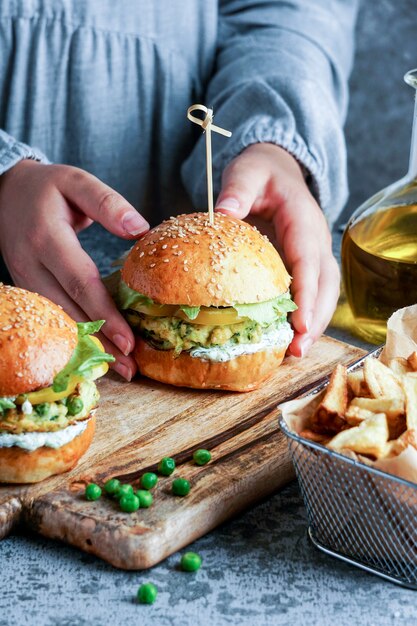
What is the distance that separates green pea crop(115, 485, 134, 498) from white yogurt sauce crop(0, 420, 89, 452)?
0.52 ft

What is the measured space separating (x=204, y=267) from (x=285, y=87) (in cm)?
106

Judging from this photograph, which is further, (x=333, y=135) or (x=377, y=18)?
(x=377, y=18)

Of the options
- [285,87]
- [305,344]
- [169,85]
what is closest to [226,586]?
[305,344]

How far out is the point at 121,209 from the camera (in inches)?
94.0

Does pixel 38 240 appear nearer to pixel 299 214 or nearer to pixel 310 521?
pixel 299 214

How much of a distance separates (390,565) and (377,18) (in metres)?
3.31

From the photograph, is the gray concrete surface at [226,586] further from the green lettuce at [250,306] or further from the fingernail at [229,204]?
the fingernail at [229,204]

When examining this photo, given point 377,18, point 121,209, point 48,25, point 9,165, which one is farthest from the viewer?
point 377,18

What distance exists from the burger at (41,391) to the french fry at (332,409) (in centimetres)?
50

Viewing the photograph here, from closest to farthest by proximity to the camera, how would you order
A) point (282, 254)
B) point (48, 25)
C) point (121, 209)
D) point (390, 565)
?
point (390, 565)
point (121, 209)
point (282, 254)
point (48, 25)

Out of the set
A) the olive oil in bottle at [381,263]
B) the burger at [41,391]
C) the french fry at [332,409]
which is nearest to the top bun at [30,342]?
the burger at [41,391]

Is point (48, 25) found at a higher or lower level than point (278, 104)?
higher

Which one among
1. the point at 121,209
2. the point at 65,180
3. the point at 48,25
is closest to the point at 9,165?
the point at 65,180

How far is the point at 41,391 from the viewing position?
187 centimetres
